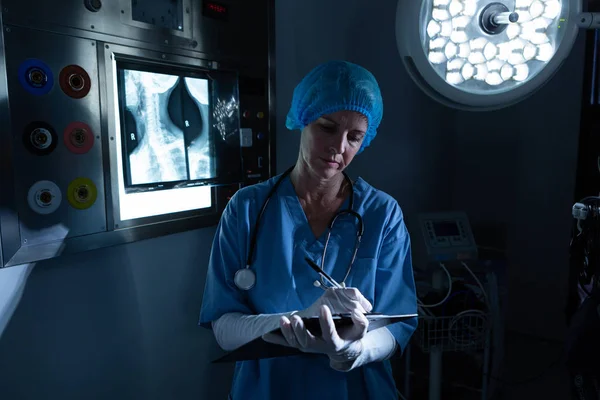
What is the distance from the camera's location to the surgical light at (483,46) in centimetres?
107

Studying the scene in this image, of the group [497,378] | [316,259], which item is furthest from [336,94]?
[497,378]

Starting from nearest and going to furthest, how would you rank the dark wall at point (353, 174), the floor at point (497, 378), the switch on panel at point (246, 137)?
the dark wall at point (353, 174) → the switch on panel at point (246, 137) → the floor at point (497, 378)

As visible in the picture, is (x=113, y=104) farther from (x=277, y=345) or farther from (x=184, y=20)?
(x=277, y=345)

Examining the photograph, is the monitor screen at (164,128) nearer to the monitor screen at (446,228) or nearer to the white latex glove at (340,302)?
the white latex glove at (340,302)

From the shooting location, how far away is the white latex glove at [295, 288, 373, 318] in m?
0.89

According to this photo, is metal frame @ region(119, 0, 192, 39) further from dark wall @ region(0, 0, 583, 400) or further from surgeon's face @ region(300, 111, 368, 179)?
surgeon's face @ region(300, 111, 368, 179)

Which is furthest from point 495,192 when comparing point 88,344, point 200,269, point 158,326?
point 88,344

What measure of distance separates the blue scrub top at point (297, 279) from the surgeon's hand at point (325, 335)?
0.18 m

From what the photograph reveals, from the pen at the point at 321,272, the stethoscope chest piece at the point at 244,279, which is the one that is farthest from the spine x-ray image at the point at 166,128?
the pen at the point at 321,272

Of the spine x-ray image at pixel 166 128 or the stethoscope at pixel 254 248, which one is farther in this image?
the spine x-ray image at pixel 166 128

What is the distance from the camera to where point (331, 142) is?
104cm

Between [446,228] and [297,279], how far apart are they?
1.08 metres

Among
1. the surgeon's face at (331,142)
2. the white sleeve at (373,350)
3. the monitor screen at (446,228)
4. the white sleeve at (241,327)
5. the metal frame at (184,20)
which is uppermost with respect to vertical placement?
the metal frame at (184,20)

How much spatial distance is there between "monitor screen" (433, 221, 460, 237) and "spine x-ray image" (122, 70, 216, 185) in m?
0.97
